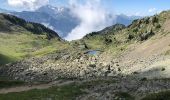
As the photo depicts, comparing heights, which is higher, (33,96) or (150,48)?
(150,48)

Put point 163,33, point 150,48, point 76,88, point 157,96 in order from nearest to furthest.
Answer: point 157,96 → point 76,88 → point 150,48 → point 163,33

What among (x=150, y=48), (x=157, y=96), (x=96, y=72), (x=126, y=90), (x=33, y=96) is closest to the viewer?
(x=157, y=96)

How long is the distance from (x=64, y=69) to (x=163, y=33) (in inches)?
2036

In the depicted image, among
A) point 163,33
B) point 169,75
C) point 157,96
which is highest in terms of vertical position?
point 163,33

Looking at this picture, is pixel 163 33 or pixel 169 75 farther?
pixel 163 33

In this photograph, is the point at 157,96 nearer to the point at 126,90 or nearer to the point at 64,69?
the point at 126,90

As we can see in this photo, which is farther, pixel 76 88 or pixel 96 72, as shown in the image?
pixel 96 72

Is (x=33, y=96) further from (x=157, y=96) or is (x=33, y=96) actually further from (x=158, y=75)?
(x=158, y=75)

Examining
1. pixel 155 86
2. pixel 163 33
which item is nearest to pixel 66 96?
pixel 155 86

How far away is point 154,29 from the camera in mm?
177750

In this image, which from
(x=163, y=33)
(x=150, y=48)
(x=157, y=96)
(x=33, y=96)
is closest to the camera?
(x=157, y=96)

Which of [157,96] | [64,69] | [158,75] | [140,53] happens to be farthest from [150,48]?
[157,96]

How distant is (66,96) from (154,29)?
123309mm

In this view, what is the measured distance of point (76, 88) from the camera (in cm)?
6862
